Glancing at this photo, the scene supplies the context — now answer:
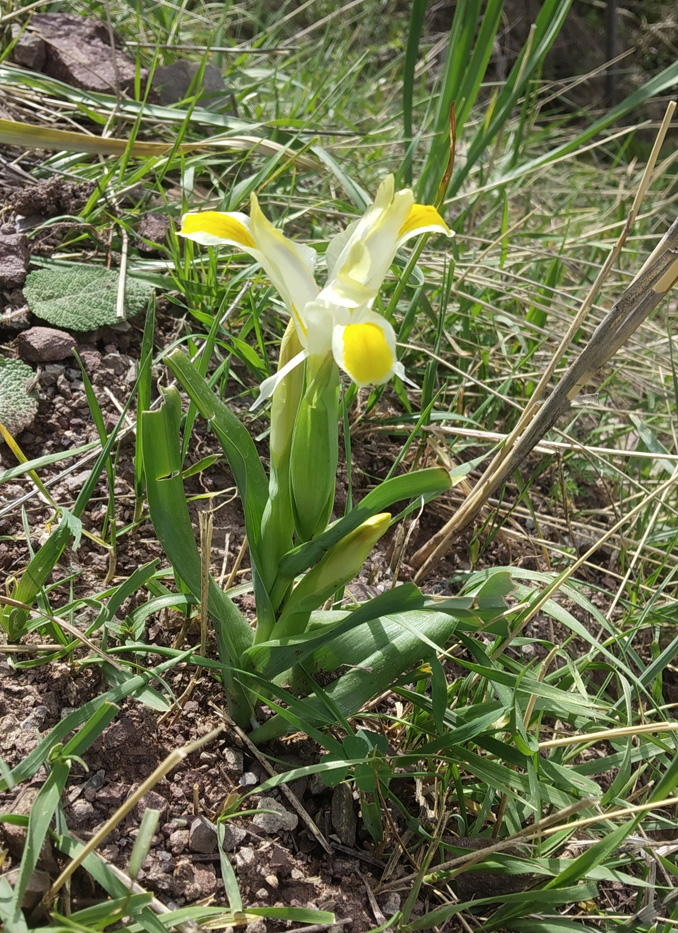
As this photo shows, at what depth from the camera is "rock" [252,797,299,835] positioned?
102 centimetres

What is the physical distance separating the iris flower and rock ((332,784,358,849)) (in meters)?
0.59

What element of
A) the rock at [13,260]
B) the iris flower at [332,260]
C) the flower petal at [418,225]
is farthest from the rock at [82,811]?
the rock at [13,260]

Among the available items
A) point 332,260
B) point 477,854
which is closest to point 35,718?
point 477,854

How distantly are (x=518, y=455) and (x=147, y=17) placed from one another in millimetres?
2085

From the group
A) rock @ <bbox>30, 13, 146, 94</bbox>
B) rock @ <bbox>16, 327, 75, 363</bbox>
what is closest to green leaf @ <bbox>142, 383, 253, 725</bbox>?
rock @ <bbox>16, 327, 75, 363</bbox>

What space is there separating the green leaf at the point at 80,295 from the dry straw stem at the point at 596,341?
31.2 inches

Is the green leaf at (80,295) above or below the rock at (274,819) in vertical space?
above

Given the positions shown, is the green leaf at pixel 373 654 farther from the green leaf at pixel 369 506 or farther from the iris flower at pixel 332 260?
the iris flower at pixel 332 260

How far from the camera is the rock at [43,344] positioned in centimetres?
144

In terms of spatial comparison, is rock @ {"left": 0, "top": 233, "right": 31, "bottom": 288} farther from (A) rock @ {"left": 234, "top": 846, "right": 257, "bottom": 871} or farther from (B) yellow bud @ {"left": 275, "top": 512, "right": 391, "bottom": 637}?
(A) rock @ {"left": 234, "top": 846, "right": 257, "bottom": 871}

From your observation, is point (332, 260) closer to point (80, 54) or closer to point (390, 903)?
point (390, 903)

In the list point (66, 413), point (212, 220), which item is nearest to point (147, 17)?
point (66, 413)

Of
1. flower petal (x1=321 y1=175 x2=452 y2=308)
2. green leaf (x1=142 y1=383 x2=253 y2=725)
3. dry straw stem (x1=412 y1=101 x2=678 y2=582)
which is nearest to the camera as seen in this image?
flower petal (x1=321 y1=175 x2=452 y2=308)

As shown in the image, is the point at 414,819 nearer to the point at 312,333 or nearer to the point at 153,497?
the point at 153,497
